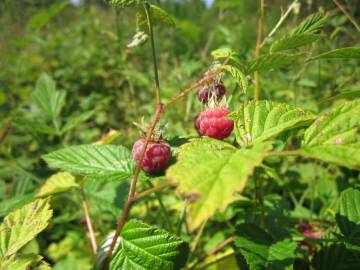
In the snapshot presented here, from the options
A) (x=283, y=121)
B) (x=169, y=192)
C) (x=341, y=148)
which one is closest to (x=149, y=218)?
(x=169, y=192)

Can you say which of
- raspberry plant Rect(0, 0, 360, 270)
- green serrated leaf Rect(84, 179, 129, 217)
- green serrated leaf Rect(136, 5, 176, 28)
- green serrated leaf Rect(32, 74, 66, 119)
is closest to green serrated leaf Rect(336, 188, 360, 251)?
raspberry plant Rect(0, 0, 360, 270)

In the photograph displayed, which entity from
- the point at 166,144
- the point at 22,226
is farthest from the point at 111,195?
the point at 166,144

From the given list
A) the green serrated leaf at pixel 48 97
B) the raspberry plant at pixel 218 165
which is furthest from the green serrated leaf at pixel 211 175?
the green serrated leaf at pixel 48 97

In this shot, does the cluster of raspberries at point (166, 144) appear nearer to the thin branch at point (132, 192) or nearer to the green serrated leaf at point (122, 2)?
the thin branch at point (132, 192)

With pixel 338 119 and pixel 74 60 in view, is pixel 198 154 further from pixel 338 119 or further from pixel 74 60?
pixel 74 60

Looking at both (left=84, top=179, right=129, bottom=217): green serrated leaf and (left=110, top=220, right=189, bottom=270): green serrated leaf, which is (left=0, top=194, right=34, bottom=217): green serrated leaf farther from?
(left=110, top=220, right=189, bottom=270): green serrated leaf

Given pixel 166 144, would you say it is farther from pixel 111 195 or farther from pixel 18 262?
pixel 111 195
